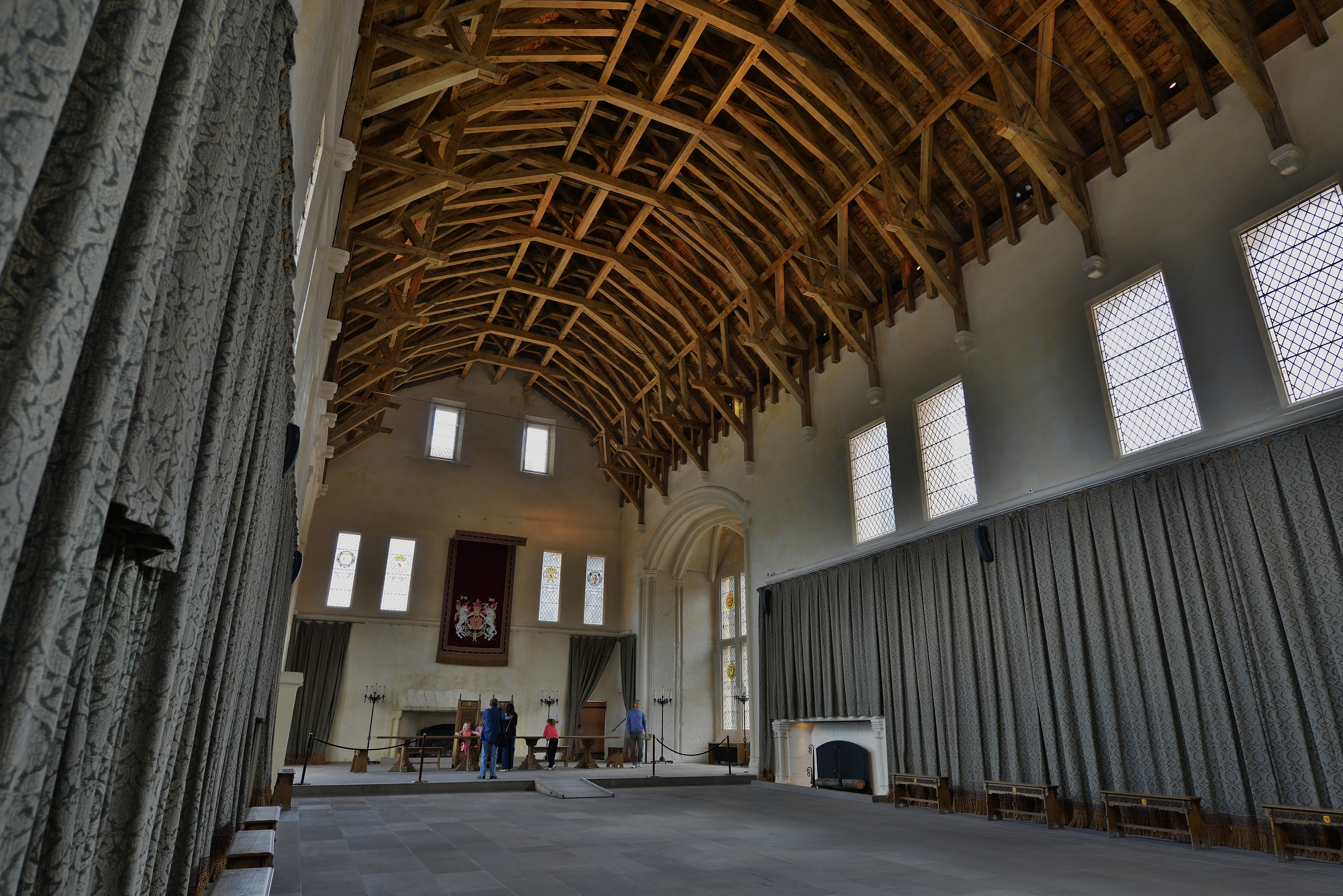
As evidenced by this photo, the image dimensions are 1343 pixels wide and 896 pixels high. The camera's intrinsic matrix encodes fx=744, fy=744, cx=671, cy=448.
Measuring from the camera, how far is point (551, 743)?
46.1ft

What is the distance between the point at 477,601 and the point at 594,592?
9.49ft

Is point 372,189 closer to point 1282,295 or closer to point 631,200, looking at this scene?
point 631,200

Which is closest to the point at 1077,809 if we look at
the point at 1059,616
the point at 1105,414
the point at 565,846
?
the point at 1059,616

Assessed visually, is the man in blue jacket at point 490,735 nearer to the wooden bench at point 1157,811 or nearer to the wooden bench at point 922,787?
the wooden bench at point 922,787

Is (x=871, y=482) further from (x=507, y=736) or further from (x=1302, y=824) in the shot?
(x=507, y=736)

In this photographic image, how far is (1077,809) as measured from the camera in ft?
23.0

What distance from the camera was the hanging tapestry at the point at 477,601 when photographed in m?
16.5

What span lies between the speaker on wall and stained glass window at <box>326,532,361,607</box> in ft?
42.6

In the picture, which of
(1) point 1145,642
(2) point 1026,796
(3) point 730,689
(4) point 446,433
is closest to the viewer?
(1) point 1145,642

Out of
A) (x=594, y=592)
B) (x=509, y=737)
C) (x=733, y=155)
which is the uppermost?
(x=733, y=155)

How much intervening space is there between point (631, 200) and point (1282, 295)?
8.92 metres

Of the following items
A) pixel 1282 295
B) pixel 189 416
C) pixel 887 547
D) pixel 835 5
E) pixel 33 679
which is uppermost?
pixel 835 5

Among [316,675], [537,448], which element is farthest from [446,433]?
[316,675]

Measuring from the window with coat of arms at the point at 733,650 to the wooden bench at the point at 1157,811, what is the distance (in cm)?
923
